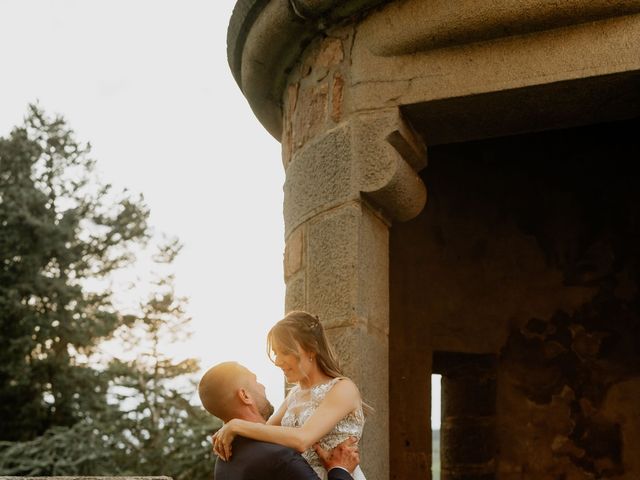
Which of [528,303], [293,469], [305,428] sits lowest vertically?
[293,469]

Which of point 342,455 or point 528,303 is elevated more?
point 528,303

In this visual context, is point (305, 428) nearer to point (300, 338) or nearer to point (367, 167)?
point (300, 338)

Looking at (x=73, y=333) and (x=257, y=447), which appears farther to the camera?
(x=73, y=333)

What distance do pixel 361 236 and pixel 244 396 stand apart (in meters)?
1.07

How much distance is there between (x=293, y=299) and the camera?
362cm

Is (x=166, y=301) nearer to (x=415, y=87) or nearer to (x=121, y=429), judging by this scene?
(x=121, y=429)

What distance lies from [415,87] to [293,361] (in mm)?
1169

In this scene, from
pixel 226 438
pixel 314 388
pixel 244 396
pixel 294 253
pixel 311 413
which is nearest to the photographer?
pixel 226 438

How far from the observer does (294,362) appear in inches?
106

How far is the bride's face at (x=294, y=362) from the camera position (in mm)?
2689

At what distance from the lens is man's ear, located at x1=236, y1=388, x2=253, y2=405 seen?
2384 mm

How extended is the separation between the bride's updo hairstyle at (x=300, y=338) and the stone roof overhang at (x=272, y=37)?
132 centimetres

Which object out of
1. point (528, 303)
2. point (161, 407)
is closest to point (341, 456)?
point (528, 303)

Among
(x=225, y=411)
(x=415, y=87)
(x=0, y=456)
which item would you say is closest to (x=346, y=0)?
(x=415, y=87)
